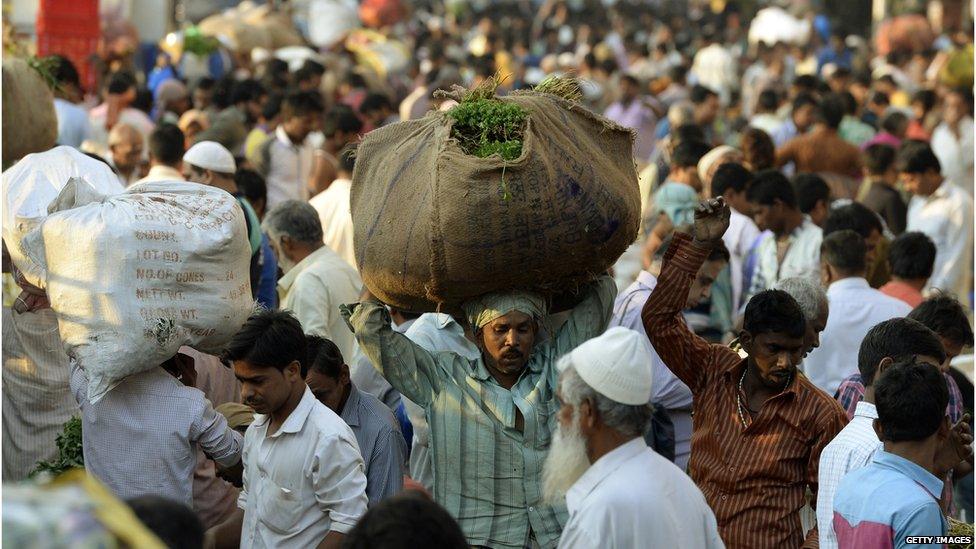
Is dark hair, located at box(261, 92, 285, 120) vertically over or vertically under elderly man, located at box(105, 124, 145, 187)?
under

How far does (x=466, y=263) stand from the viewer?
16.2 feet

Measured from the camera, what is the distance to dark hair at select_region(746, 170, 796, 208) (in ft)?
28.5

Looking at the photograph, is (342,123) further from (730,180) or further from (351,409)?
(351,409)

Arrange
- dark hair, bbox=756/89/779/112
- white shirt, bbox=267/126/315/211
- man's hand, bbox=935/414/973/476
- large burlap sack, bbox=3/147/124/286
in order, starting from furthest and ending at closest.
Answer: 1. dark hair, bbox=756/89/779/112
2. white shirt, bbox=267/126/315/211
3. large burlap sack, bbox=3/147/124/286
4. man's hand, bbox=935/414/973/476

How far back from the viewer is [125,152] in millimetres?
10086

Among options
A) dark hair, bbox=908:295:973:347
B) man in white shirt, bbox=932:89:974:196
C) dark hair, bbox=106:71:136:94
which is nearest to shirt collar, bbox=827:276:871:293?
dark hair, bbox=908:295:973:347

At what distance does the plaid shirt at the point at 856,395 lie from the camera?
5754mm

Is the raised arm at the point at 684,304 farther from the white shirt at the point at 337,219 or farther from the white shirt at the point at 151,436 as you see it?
the white shirt at the point at 337,219

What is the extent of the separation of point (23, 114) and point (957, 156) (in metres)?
9.54

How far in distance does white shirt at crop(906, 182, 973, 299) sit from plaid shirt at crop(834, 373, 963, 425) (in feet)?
15.7

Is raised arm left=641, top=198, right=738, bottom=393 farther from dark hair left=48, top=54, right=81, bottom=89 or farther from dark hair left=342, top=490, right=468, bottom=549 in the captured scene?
dark hair left=48, top=54, right=81, bottom=89

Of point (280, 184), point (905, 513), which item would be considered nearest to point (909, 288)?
point (905, 513)

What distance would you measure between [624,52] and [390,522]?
23.7 metres

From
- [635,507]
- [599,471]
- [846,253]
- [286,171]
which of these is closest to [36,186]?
[599,471]
